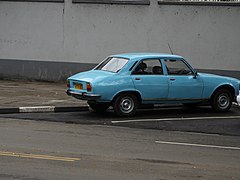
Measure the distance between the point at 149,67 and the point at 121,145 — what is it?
4.35 metres

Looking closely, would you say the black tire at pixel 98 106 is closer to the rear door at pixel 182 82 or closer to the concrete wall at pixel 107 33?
the rear door at pixel 182 82

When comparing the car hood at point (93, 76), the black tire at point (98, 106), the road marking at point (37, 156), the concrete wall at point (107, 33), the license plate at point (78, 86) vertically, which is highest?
the concrete wall at point (107, 33)

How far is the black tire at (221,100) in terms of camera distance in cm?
1523

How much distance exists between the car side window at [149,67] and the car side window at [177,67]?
23 centimetres

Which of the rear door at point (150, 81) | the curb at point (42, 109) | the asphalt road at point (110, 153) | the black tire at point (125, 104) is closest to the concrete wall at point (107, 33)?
the curb at point (42, 109)

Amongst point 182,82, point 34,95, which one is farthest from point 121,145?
point 34,95

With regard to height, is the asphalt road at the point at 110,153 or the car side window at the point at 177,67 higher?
the car side window at the point at 177,67

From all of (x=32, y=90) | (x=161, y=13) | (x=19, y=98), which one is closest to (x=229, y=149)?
(x=19, y=98)

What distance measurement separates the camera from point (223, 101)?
50.6 ft

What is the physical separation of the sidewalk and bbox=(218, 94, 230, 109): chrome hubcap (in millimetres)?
3712

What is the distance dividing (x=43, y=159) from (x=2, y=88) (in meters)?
11.7

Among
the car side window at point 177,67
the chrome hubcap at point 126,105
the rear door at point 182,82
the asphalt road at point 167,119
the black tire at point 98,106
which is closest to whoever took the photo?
the asphalt road at point 167,119

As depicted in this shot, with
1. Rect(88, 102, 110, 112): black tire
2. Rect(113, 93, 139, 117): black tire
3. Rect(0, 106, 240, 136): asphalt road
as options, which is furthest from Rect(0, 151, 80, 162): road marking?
Rect(88, 102, 110, 112): black tire

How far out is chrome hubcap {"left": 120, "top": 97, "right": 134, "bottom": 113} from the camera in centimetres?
1407
